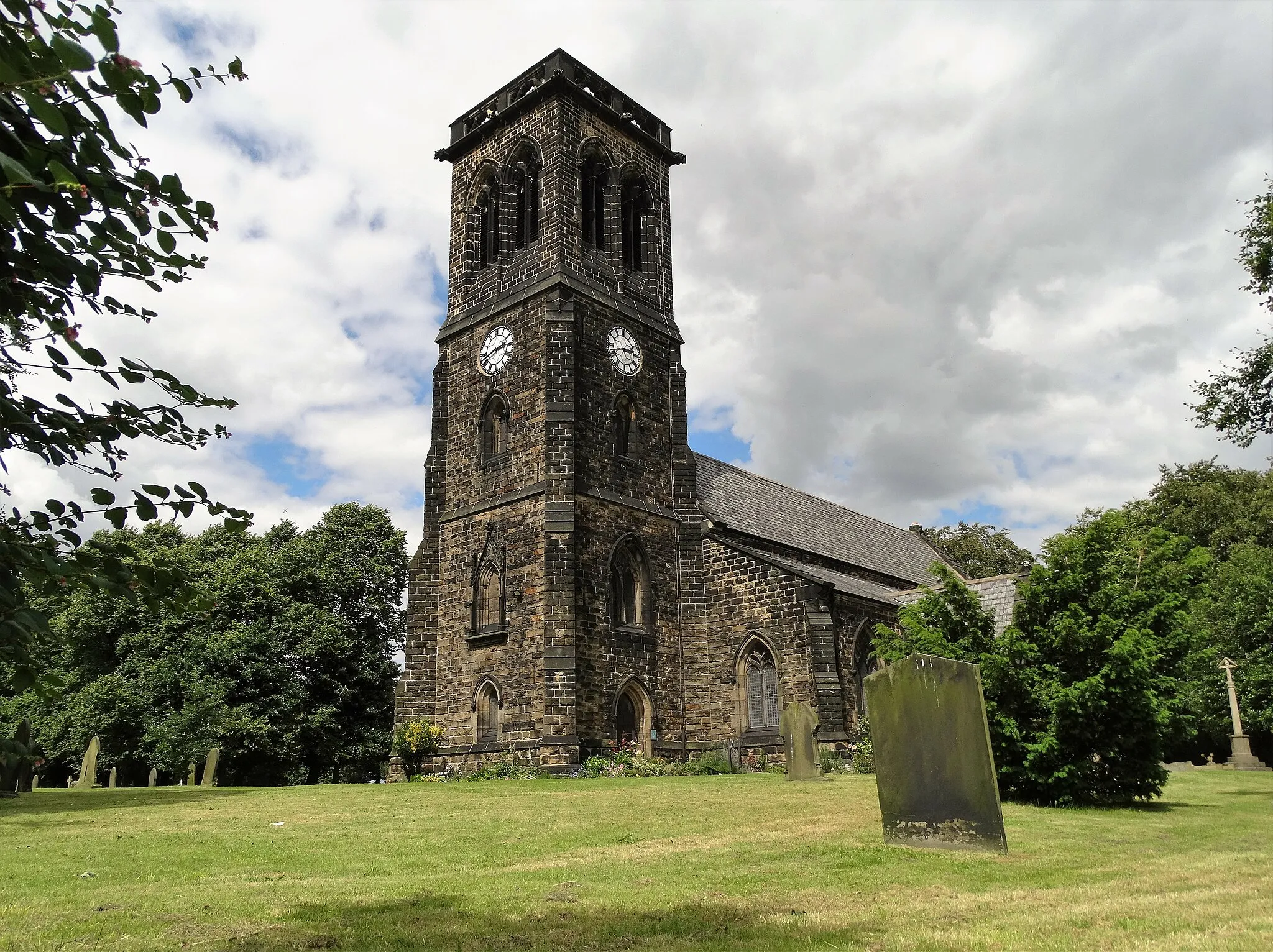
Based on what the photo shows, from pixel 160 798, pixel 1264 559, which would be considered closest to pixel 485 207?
pixel 160 798

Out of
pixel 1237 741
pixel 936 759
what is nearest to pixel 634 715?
pixel 936 759

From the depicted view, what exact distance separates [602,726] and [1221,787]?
14.2m

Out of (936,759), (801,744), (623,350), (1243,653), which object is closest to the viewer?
(936,759)

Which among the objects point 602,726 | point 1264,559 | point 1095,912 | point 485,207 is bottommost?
point 1095,912

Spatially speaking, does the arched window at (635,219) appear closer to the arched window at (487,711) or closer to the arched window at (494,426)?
the arched window at (494,426)

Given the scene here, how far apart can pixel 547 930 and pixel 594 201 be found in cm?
2710

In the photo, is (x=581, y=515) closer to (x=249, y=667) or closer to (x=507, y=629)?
(x=507, y=629)

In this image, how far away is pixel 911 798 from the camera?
10.3 m

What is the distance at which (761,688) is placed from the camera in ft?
88.0

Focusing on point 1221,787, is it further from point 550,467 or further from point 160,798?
point 160,798

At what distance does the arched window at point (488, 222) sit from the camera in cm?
3081

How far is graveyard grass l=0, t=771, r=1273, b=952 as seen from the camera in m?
6.19

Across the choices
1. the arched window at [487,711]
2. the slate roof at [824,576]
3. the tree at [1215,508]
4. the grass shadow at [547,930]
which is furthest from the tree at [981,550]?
the grass shadow at [547,930]

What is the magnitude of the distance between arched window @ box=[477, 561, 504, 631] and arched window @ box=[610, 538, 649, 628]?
3.08 m
